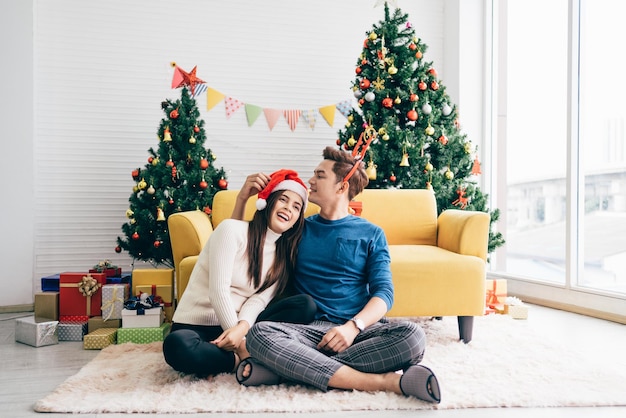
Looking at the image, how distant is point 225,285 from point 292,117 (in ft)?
9.00

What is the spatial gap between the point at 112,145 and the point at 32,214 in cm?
78

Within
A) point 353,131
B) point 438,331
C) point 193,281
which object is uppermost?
point 353,131

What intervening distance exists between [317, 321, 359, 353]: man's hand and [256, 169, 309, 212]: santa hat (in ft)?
2.00

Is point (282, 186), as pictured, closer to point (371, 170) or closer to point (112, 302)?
point (112, 302)

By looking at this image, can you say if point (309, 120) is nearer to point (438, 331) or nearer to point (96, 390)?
point (438, 331)

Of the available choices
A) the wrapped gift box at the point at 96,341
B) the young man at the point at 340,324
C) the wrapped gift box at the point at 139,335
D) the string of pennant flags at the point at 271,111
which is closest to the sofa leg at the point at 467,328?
the young man at the point at 340,324

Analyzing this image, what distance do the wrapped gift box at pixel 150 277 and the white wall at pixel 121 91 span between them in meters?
1.37

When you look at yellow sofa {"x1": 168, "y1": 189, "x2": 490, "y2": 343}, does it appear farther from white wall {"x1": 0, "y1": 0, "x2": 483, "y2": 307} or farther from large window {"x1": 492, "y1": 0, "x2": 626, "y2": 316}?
white wall {"x1": 0, "y1": 0, "x2": 483, "y2": 307}

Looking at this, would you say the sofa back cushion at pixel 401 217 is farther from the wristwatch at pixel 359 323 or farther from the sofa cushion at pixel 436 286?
the wristwatch at pixel 359 323

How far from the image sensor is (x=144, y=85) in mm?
4336

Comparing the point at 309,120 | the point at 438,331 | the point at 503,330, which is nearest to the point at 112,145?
the point at 309,120

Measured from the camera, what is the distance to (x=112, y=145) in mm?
4285

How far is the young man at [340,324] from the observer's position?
6.28 feet

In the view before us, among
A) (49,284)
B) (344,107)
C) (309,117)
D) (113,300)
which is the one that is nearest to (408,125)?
(344,107)
